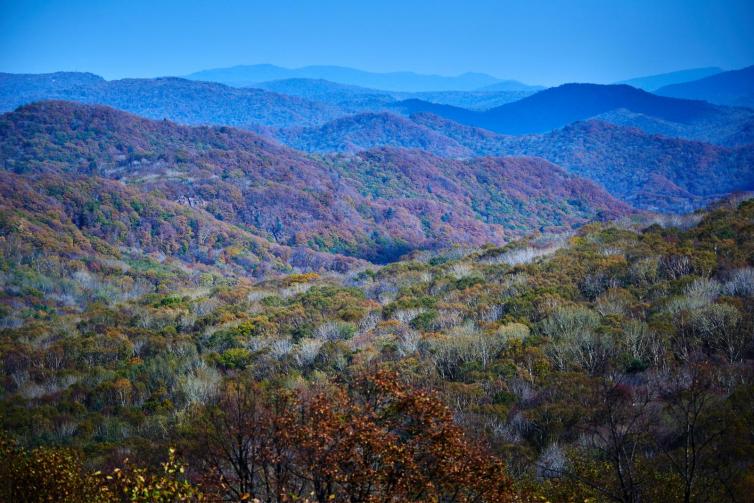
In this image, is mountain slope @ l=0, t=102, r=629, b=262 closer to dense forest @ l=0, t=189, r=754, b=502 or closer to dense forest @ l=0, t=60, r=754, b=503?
dense forest @ l=0, t=60, r=754, b=503

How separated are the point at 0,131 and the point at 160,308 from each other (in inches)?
5414

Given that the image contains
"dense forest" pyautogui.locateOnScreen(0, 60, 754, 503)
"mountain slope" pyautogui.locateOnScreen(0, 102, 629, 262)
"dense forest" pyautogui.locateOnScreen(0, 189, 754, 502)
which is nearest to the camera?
"dense forest" pyautogui.locateOnScreen(0, 189, 754, 502)

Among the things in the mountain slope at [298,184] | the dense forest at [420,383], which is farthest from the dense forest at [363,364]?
the mountain slope at [298,184]

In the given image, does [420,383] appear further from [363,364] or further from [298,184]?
[298,184]

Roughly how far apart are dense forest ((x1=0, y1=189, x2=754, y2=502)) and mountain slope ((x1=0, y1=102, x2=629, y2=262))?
223 feet

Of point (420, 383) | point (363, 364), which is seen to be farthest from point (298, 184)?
point (420, 383)

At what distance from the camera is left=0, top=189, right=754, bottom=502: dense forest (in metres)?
9.48

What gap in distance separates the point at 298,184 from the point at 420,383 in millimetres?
132041

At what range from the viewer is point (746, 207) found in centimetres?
5275

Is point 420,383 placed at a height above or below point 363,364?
above

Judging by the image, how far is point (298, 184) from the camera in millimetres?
152500

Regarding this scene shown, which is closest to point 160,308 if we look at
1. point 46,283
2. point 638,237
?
point 46,283

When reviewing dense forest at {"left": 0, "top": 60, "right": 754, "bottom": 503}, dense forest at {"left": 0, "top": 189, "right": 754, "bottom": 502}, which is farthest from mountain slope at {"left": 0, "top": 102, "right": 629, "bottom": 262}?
dense forest at {"left": 0, "top": 189, "right": 754, "bottom": 502}

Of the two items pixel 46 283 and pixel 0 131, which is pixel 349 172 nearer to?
pixel 0 131
